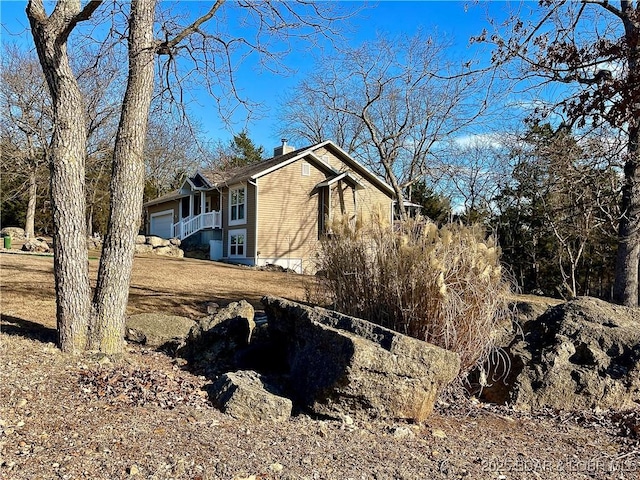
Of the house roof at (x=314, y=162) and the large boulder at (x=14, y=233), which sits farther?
the large boulder at (x=14, y=233)

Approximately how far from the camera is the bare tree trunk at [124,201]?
4.75m

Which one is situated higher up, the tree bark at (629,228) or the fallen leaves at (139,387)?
the tree bark at (629,228)

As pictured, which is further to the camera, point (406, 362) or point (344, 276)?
point (344, 276)

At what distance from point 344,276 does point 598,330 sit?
103 inches

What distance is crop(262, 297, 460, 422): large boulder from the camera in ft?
12.1

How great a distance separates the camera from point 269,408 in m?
3.61

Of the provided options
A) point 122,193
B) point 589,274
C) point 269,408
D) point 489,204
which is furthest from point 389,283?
point 589,274

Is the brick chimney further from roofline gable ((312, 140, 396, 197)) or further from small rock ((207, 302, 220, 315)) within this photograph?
small rock ((207, 302, 220, 315))

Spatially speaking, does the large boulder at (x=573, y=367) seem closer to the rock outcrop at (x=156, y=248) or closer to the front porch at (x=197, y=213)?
the rock outcrop at (x=156, y=248)

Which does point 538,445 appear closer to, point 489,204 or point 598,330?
point 598,330

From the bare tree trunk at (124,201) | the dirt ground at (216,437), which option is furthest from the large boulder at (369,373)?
the bare tree trunk at (124,201)

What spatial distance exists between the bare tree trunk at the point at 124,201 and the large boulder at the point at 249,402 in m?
1.53

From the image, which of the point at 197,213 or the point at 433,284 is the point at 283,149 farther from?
the point at 433,284

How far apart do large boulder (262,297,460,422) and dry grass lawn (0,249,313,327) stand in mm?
2203
